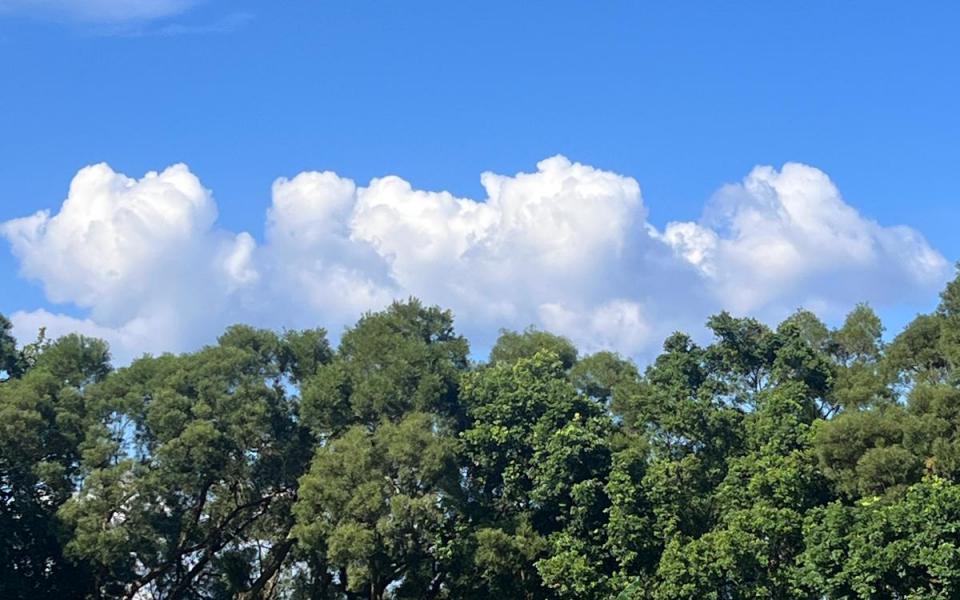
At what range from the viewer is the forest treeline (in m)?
31.0

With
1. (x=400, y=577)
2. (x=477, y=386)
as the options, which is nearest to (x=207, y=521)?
(x=400, y=577)

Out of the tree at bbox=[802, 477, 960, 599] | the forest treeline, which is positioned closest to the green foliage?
the forest treeline

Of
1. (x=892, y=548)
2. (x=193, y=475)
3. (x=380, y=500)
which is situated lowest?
(x=892, y=548)

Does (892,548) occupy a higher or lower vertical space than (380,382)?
lower

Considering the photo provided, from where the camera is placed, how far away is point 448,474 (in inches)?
1312

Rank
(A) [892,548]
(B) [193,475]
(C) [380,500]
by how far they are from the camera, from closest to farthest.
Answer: (A) [892,548]
(C) [380,500]
(B) [193,475]

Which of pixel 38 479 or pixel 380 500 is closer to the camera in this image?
pixel 380 500

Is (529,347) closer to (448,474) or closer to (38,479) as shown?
(448,474)

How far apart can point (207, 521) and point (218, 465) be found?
280 cm

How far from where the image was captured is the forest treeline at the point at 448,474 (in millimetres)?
31000

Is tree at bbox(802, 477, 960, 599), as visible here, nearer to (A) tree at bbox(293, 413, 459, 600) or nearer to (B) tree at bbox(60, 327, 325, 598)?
(A) tree at bbox(293, 413, 459, 600)

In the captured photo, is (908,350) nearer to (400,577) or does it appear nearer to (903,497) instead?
(903,497)

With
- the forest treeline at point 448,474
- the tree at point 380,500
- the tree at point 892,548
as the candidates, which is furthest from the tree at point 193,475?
the tree at point 892,548

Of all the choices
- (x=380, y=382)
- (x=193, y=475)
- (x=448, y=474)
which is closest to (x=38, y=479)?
(x=193, y=475)
